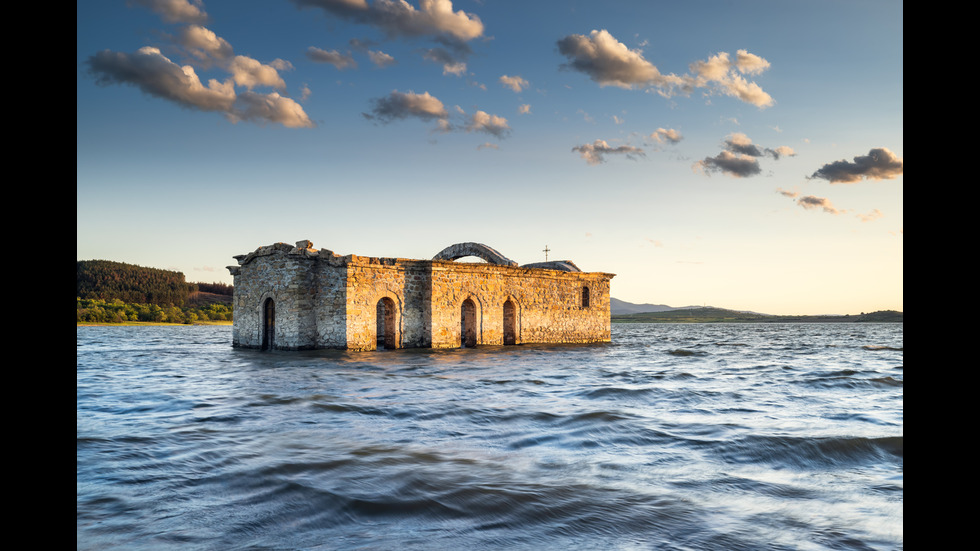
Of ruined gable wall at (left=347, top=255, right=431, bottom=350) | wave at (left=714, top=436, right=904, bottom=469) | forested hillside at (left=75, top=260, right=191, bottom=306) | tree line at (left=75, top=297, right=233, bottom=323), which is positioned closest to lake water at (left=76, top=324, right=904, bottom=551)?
wave at (left=714, top=436, right=904, bottom=469)

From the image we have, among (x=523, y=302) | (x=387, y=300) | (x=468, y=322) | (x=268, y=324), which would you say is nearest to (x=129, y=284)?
(x=268, y=324)

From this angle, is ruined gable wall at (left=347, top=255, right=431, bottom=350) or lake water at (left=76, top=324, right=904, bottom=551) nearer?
lake water at (left=76, top=324, right=904, bottom=551)

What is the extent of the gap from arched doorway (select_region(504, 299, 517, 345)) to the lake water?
37.6 feet

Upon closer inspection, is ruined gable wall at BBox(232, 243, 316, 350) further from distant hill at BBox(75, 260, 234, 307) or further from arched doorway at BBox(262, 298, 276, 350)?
distant hill at BBox(75, 260, 234, 307)

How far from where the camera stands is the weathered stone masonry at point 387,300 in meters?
19.4

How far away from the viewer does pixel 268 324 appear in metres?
20.9

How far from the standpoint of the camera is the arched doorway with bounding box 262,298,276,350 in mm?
20734

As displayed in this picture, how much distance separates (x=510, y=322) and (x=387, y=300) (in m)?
6.08

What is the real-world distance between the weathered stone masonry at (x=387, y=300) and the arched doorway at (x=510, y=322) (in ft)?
0.14

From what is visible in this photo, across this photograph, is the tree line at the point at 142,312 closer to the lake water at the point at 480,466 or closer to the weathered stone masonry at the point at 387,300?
the weathered stone masonry at the point at 387,300

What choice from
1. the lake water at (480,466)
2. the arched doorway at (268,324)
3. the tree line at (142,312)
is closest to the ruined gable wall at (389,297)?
the arched doorway at (268,324)
